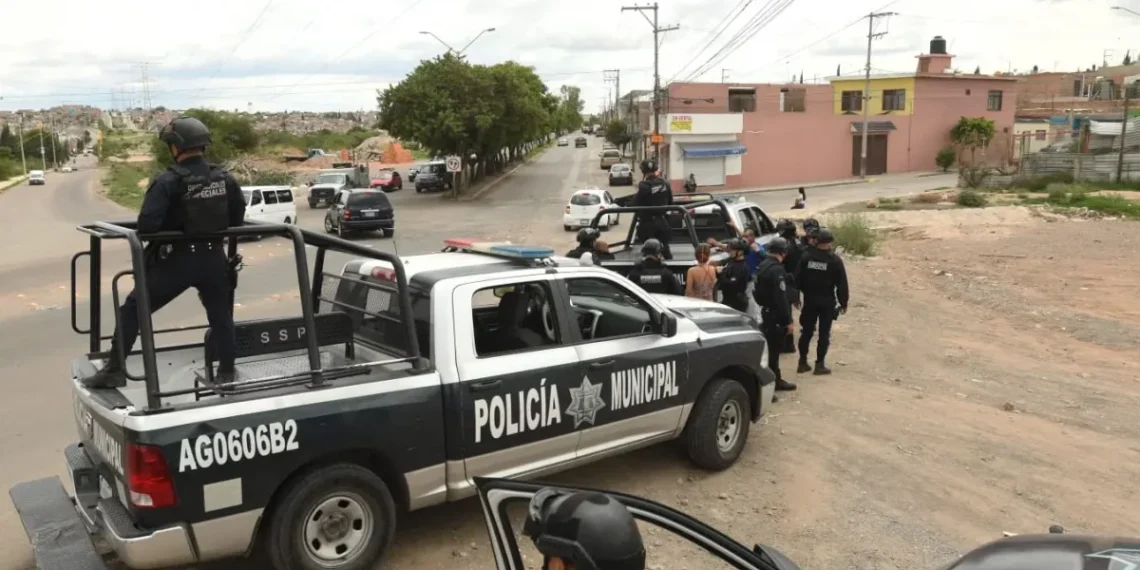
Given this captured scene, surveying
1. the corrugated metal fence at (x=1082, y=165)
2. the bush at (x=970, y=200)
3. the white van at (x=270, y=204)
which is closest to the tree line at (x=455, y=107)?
the white van at (x=270, y=204)

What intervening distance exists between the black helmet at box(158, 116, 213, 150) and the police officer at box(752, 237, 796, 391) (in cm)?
561

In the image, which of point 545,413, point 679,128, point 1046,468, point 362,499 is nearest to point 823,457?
point 1046,468

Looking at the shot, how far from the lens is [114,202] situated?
48125 millimetres

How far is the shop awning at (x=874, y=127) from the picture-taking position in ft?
186

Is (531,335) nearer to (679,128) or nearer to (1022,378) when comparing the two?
(1022,378)

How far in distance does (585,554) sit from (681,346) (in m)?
3.86

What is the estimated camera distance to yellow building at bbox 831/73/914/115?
57.3 m

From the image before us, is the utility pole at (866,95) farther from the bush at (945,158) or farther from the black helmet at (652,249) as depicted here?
the black helmet at (652,249)

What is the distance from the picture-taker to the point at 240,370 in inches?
196

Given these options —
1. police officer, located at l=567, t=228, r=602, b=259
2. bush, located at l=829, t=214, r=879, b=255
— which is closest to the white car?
bush, located at l=829, t=214, r=879, b=255

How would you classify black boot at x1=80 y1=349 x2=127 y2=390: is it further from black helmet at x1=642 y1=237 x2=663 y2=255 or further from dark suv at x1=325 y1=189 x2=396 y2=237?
dark suv at x1=325 y1=189 x2=396 y2=237

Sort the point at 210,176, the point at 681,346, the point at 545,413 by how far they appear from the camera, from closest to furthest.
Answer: the point at 210,176, the point at 545,413, the point at 681,346

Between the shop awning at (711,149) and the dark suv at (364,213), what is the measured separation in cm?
2671

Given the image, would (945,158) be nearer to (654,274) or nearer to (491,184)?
(491,184)
